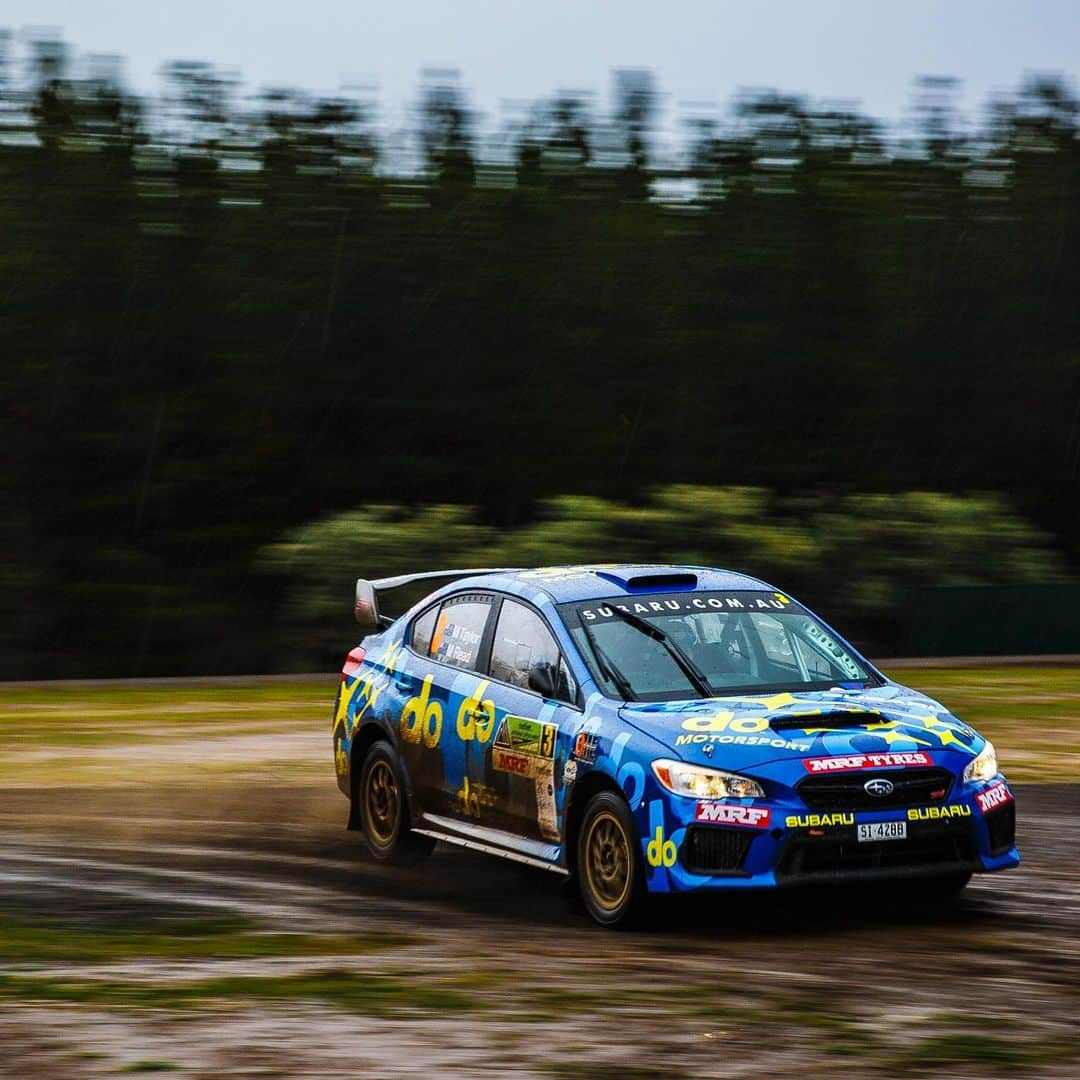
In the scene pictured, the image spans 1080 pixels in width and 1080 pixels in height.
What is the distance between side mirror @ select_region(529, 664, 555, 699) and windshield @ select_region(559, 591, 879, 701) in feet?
0.63

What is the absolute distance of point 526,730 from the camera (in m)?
9.84

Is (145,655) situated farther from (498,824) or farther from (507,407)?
(498,824)

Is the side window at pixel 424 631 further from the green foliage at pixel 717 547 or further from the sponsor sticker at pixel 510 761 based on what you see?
the green foliage at pixel 717 547

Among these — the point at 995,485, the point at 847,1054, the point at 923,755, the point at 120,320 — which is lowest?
the point at 847,1054

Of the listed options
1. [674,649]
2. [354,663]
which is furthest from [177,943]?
[354,663]

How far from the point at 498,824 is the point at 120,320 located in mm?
30505

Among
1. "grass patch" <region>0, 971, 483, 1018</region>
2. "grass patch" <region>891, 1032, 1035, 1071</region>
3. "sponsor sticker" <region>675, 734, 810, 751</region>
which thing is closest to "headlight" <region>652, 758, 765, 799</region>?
"sponsor sticker" <region>675, 734, 810, 751</region>

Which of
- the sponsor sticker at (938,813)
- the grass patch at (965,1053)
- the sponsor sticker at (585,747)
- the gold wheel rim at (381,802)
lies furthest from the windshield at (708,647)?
the grass patch at (965,1053)

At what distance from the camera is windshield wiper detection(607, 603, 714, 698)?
9648 millimetres

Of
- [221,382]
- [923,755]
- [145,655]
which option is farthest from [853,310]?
[923,755]

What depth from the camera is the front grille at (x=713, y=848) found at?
8695mm

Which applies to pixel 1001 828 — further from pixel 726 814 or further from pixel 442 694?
pixel 442 694

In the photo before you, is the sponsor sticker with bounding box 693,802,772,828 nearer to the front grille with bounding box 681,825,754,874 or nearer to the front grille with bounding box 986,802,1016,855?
the front grille with bounding box 681,825,754,874

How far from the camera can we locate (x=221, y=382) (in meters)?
39.4
